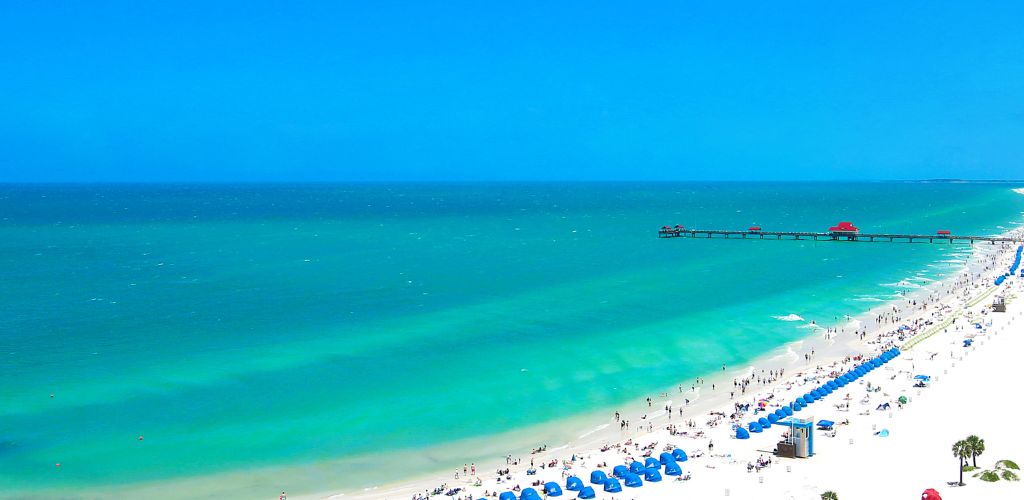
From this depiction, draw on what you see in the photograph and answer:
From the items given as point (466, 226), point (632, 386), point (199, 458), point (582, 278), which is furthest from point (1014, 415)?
point (466, 226)

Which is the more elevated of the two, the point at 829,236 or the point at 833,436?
the point at 829,236

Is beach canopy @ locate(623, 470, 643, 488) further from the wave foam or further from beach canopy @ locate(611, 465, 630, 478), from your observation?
the wave foam

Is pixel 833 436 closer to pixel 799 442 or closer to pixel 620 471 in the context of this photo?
pixel 799 442

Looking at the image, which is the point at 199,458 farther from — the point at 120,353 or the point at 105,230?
the point at 105,230

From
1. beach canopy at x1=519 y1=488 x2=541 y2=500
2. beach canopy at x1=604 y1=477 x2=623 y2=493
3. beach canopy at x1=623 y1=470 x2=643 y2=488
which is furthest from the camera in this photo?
beach canopy at x1=623 y1=470 x2=643 y2=488

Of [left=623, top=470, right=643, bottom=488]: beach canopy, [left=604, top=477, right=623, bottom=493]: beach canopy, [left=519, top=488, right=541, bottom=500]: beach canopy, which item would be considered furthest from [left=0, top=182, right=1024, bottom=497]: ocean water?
[left=623, top=470, right=643, bottom=488]: beach canopy

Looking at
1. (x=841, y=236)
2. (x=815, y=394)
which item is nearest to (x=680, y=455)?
(x=815, y=394)
